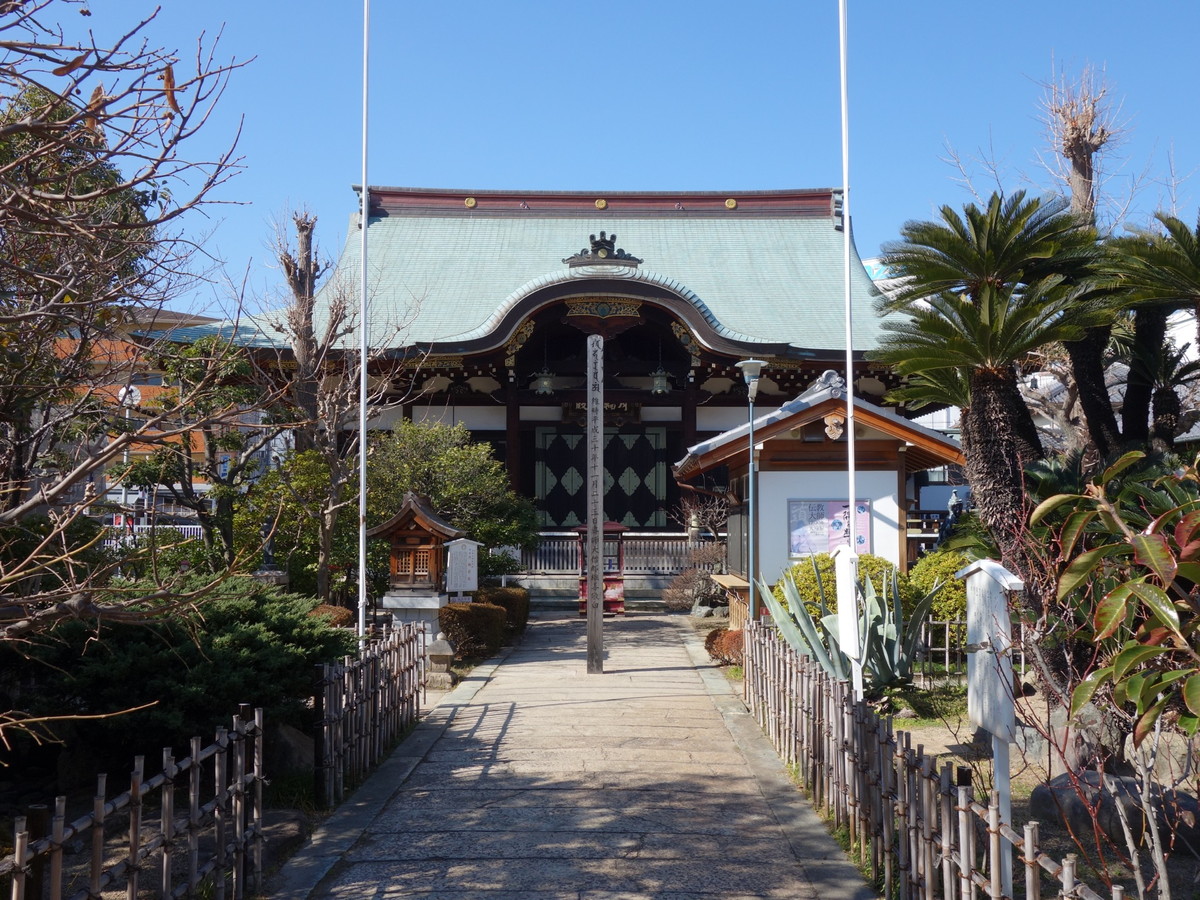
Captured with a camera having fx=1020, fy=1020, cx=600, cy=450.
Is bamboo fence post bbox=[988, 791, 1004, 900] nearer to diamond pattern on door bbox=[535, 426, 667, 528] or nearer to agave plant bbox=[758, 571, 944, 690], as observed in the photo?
agave plant bbox=[758, 571, 944, 690]

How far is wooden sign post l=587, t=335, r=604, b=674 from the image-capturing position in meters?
11.2

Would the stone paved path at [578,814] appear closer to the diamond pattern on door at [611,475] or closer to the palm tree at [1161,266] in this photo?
the palm tree at [1161,266]

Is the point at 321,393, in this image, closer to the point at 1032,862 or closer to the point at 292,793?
the point at 292,793

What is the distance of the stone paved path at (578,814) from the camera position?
484cm

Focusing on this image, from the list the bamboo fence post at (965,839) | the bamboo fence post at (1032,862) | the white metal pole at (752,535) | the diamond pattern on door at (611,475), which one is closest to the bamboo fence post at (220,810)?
the bamboo fence post at (965,839)

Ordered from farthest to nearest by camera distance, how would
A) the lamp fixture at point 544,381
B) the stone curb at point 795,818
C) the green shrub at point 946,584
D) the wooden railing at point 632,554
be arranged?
the lamp fixture at point 544,381
the wooden railing at point 632,554
the green shrub at point 946,584
the stone curb at point 795,818

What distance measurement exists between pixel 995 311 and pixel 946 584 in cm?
436

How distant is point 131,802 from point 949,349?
18.3 feet

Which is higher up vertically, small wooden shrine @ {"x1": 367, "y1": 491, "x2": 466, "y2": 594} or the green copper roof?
the green copper roof

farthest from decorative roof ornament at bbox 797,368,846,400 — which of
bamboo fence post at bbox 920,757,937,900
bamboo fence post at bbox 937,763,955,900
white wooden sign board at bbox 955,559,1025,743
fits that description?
bamboo fence post at bbox 937,763,955,900

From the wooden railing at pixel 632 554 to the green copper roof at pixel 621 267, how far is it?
4015 mm

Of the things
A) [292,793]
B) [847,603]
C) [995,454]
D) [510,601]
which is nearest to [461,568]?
[510,601]

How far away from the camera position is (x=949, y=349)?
6.96m

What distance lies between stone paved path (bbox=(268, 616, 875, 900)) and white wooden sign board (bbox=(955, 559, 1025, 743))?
1026 mm
